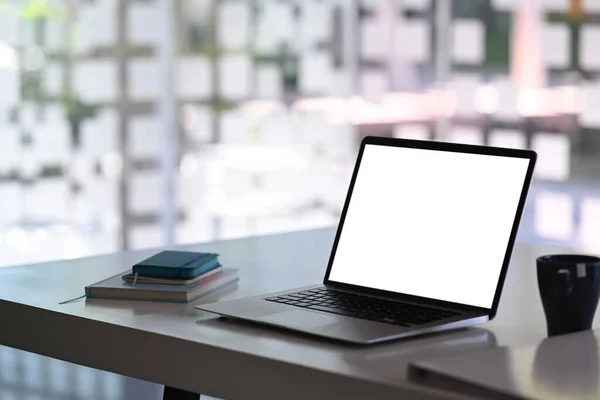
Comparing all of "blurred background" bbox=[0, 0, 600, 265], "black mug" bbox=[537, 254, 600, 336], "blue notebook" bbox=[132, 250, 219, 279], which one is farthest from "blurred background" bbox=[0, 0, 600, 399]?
"black mug" bbox=[537, 254, 600, 336]

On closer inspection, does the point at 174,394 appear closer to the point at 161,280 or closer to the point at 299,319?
the point at 161,280

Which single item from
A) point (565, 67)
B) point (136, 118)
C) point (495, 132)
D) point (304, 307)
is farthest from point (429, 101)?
point (304, 307)

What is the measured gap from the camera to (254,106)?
4.92 m

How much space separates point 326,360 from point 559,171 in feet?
10.8

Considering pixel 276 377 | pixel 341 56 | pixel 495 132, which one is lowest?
pixel 276 377

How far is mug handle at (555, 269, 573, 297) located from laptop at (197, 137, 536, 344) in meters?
0.11

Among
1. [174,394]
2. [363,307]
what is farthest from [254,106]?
[363,307]

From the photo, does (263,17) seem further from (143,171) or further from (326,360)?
(326,360)

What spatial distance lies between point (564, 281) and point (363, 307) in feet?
0.87

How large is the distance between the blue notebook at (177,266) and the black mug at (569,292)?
493 millimetres

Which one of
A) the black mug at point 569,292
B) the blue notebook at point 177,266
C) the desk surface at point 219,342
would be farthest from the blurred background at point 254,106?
the black mug at point 569,292

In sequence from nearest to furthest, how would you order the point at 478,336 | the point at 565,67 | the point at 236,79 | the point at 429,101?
the point at 478,336, the point at 565,67, the point at 429,101, the point at 236,79

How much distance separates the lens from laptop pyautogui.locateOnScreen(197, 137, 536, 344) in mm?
1305

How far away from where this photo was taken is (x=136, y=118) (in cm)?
477
